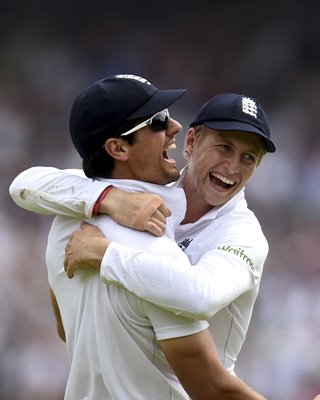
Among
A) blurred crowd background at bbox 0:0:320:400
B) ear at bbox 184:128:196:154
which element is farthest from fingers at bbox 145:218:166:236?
blurred crowd background at bbox 0:0:320:400

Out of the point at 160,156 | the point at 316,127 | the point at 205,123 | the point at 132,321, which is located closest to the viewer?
the point at 132,321

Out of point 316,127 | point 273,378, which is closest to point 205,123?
point 273,378

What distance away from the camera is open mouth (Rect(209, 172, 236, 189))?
9.62 ft

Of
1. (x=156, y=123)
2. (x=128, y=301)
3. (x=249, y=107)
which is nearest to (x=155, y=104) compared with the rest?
(x=156, y=123)

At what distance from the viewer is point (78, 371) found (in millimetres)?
2461

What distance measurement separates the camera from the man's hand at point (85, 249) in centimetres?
236

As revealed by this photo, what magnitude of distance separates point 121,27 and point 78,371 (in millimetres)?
5427

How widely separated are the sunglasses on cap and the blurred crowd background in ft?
12.9

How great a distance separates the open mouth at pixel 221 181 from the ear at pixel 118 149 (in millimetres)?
498

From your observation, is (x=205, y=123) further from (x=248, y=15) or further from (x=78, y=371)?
Answer: (x=248, y=15)

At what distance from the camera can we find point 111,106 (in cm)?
249

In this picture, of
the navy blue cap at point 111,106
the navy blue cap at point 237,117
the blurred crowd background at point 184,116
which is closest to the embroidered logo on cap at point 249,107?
the navy blue cap at point 237,117

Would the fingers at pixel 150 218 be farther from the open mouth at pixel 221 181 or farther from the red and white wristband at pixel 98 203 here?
the open mouth at pixel 221 181

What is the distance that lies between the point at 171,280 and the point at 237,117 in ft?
2.54
